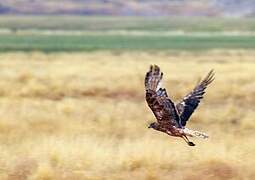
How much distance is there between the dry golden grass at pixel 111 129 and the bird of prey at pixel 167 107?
1.12 meters

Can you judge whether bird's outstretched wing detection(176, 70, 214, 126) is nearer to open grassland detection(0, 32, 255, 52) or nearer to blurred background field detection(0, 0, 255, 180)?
blurred background field detection(0, 0, 255, 180)

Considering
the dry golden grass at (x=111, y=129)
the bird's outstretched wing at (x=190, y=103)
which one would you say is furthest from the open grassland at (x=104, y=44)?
the bird's outstretched wing at (x=190, y=103)

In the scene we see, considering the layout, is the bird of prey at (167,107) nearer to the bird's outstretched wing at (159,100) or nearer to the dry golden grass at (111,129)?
the bird's outstretched wing at (159,100)

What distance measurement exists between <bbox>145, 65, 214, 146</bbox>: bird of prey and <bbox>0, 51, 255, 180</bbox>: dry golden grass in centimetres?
112

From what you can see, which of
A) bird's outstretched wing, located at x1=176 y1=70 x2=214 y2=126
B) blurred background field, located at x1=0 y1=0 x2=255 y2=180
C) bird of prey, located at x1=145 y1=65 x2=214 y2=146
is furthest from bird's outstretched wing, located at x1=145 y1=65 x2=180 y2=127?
blurred background field, located at x1=0 y1=0 x2=255 y2=180

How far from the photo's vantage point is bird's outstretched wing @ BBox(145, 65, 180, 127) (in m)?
9.32

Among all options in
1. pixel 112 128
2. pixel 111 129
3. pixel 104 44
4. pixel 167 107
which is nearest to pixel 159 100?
pixel 167 107

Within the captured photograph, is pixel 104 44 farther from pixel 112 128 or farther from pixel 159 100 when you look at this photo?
pixel 159 100

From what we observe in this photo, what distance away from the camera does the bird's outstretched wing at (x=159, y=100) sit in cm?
932

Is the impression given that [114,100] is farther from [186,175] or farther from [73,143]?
[186,175]

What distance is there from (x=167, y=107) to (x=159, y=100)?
0.30m

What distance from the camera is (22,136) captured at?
15695mm

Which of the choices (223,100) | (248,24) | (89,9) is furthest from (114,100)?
(89,9)

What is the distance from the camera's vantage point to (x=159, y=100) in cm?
966
